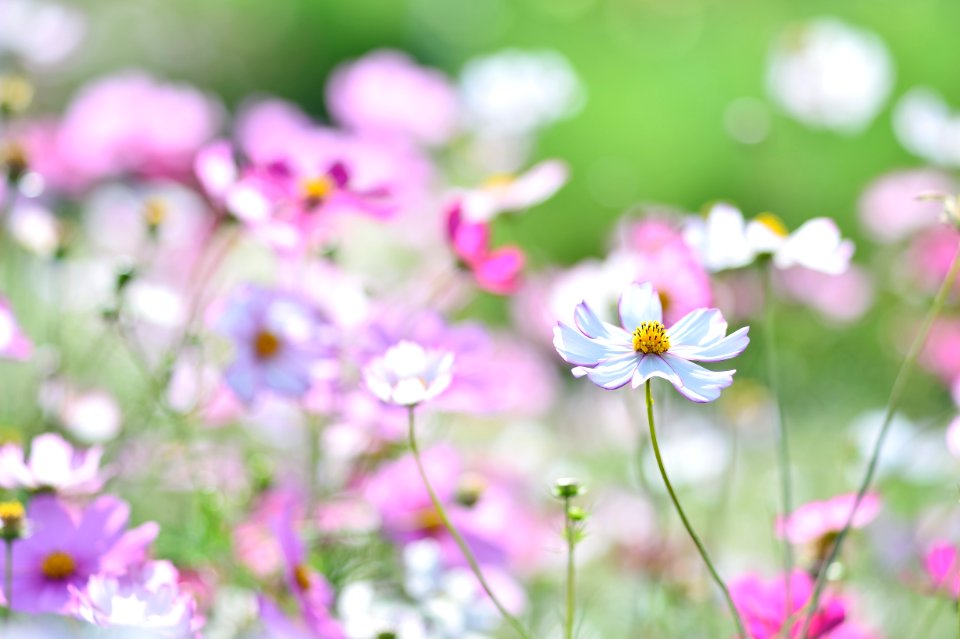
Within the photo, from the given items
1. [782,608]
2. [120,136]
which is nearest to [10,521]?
[782,608]

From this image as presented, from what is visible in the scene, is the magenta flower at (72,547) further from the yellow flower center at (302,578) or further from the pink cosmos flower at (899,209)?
the pink cosmos flower at (899,209)

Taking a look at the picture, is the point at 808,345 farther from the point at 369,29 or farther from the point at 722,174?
the point at 369,29

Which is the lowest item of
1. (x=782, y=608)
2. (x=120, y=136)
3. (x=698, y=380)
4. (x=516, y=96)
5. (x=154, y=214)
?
(x=782, y=608)

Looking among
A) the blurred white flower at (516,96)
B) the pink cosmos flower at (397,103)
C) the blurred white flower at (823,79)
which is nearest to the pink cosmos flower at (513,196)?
the pink cosmos flower at (397,103)

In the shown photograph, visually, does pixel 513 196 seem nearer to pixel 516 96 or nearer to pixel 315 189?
pixel 315 189

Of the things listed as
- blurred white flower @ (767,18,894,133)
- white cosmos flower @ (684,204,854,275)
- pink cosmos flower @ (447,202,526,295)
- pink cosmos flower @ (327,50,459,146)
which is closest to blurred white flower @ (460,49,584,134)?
pink cosmos flower @ (327,50,459,146)

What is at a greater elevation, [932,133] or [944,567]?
[932,133]

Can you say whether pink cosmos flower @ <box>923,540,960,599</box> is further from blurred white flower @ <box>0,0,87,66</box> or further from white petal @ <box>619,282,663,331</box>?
blurred white flower @ <box>0,0,87,66</box>
